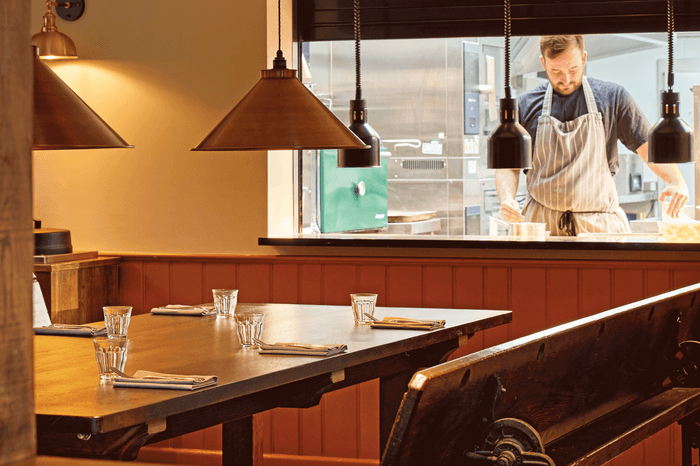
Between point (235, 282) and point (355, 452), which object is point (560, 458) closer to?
point (355, 452)

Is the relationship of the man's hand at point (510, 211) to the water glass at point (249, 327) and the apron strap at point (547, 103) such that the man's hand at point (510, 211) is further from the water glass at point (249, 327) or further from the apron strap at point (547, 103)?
the water glass at point (249, 327)

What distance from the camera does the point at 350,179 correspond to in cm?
423

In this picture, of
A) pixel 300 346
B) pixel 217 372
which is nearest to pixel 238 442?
pixel 300 346

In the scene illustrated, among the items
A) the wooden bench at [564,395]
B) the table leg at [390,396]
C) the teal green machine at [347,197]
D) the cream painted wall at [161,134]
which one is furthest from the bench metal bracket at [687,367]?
the cream painted wall at [161,134]

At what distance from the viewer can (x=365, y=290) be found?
391cm

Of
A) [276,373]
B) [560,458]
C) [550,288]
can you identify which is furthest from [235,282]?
[560,458]

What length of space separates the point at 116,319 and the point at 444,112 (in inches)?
81.6

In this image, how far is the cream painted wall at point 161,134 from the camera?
13.2 ft

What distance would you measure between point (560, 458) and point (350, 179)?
260cm

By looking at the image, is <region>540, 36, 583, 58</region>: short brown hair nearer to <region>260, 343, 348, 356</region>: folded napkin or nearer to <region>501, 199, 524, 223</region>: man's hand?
<region>501, 199, 524, 223</region>: man's hand

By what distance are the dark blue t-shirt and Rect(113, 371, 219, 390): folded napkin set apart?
251 centimetres

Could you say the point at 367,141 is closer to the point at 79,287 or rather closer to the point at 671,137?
the point at 671,137

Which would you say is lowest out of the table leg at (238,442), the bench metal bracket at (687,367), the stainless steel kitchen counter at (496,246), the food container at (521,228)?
the table leg at (238,442)

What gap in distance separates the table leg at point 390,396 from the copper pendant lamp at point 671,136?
1.33 m
